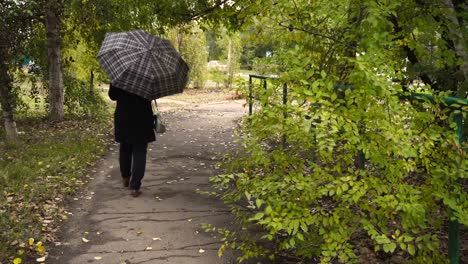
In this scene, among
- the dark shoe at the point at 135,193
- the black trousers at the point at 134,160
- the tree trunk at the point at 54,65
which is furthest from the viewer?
the tree trunk at the point at 54,65

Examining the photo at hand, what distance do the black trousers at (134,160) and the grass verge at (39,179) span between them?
0.79 metres

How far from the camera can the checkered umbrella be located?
16.3 ft

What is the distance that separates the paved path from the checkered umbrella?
4.50 feet

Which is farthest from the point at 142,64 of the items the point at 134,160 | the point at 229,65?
the point at 229,65

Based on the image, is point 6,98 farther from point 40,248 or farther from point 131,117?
point 40,248

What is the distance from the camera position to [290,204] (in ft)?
9.40

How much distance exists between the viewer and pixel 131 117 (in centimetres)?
534

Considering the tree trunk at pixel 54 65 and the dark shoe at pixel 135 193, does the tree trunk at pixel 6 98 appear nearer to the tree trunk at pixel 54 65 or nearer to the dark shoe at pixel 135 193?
the tree trunk at pixel 54 65

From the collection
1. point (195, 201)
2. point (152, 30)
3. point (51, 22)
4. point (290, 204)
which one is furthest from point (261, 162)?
point (51, 22)


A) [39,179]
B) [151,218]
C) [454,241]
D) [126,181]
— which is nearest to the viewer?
[454,241]

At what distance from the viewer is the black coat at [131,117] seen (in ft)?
17.4

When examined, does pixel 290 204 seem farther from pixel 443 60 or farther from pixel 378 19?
pixel 443 60

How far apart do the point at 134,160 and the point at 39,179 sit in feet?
5.50

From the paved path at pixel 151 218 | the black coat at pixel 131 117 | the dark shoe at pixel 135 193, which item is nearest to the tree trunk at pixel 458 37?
the paved path at pixel 151 218
